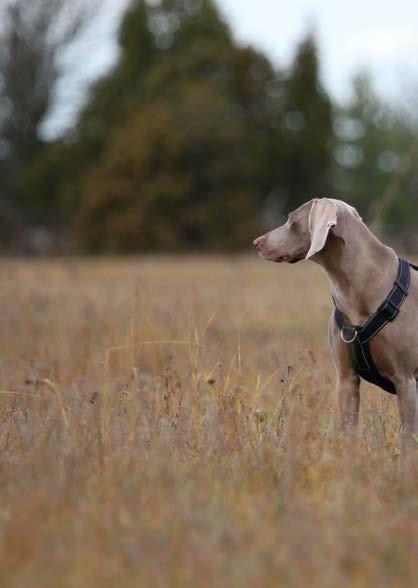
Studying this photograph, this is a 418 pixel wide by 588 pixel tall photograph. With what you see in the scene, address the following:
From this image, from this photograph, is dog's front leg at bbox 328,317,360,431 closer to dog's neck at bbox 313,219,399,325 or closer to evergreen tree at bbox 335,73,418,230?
dog's neck at bbox 313,219,399,325

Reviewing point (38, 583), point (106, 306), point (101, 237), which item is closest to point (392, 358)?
point (38, 583)

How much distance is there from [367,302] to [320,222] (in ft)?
1.45

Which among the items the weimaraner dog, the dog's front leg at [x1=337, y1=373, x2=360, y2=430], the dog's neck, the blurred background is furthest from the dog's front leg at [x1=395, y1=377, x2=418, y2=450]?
the blurred background

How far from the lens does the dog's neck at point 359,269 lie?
414 centimetres

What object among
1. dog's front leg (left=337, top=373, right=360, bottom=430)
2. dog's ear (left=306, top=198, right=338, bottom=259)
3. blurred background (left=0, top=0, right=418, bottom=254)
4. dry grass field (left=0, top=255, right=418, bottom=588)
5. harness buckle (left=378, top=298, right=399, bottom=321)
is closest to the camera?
dry grass field (left=0, top=255, right=418, bottom=588)

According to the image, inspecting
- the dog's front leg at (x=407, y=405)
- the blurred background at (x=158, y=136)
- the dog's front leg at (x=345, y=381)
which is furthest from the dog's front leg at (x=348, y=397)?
the blurred background at (x=158, y=136)

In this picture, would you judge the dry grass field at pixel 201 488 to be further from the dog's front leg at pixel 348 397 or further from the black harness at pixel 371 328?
A: the black harness at pixel 371 328

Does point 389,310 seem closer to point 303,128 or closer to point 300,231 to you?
point 300,231

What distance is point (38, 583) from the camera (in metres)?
2.41

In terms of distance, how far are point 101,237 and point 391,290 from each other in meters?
23.6

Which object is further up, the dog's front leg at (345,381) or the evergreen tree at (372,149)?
the evergreen tree at (372,149)

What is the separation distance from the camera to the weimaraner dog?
4090 millimetres

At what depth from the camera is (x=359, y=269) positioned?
4.14 metres

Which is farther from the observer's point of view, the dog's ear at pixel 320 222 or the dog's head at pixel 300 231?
the dog's head at pixel 300 231
